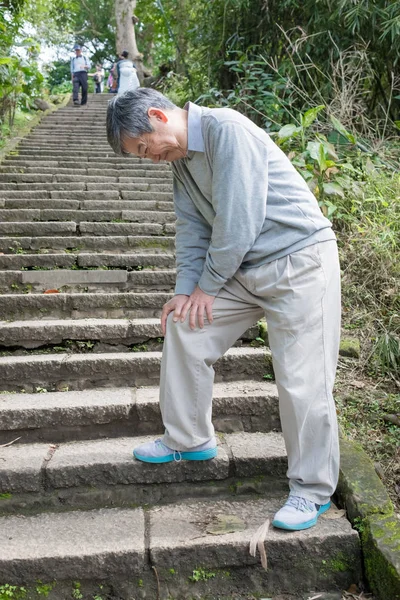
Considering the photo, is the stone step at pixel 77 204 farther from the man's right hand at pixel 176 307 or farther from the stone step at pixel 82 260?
the man's right hand at pixel 176 307

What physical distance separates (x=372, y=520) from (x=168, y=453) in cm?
→ 74

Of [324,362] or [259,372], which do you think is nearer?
[324,362]

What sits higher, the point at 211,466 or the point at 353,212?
the point at 353,212

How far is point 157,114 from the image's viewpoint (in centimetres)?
175

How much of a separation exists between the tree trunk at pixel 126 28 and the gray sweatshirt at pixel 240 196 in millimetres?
12814

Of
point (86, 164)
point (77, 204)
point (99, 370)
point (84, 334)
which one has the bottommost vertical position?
point (99, 370)

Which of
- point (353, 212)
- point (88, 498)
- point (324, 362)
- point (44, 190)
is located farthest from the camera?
point (44, 190)

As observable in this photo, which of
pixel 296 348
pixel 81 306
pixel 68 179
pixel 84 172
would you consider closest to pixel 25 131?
pixel 84 172

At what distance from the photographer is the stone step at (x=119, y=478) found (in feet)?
6.93

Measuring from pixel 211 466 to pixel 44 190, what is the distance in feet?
12.9

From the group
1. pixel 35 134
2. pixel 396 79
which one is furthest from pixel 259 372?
pixel 35 134

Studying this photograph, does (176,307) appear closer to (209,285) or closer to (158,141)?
(209,285)

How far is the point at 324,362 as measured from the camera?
179 cm

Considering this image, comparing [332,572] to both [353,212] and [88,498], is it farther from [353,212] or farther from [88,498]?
[353,212]
